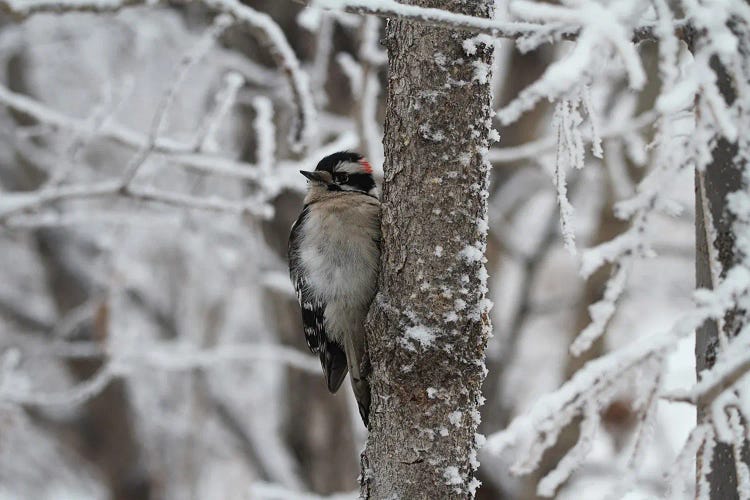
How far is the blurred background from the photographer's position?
6.81 m

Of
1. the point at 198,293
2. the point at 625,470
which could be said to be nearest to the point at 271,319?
the point at 198,293

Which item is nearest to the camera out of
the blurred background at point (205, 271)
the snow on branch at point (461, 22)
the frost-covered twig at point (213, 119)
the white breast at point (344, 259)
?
the snow on branch at point (461, 22)

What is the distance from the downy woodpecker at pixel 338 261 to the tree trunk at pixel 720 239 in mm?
1401

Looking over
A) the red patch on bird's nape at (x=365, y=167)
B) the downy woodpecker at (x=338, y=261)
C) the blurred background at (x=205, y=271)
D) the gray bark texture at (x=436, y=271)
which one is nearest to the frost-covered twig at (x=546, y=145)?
the blurred background at (x=205, y=271)

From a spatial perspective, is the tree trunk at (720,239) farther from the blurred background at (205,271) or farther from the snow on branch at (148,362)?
the snow on branch at (148,362)

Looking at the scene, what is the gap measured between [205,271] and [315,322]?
17.1 feet

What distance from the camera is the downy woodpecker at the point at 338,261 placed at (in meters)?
3.36

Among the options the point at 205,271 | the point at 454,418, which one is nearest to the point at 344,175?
the point at 454,418

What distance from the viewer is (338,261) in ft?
11.3

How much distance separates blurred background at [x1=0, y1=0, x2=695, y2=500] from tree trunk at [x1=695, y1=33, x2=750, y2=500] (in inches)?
149

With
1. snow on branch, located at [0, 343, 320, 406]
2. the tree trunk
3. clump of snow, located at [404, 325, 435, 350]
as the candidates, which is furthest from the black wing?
snow on branch, located at [0, 343, 320, 406]

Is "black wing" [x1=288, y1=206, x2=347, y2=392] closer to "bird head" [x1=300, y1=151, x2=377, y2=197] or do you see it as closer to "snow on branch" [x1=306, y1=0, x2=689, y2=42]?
"bird head" [x1=300, y1=151, x2=377, y2=197]

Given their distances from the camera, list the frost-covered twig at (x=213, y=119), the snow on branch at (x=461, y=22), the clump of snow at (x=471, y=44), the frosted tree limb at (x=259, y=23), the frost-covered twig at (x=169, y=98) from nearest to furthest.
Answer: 1. the snow on branch at (x=461, y=22)
2. the clump of snow at (x=471, y=44)
3. the frosted tree limb at (x=259, y=23)
4. the frost-covered twig at (x=169, y=98)
5. the frost-covered twig at (x=213, y=119)

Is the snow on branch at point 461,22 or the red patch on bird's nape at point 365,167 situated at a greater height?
the snow on branch at point 461,22
